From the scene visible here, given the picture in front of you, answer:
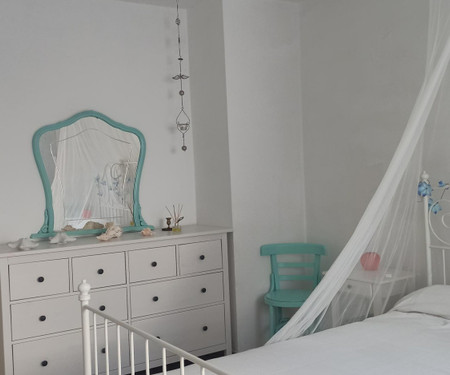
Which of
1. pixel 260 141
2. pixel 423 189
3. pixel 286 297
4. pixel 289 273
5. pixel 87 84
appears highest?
pixel 87 84

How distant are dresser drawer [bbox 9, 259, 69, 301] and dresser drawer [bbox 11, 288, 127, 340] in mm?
60

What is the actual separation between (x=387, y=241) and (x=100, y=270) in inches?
71.4

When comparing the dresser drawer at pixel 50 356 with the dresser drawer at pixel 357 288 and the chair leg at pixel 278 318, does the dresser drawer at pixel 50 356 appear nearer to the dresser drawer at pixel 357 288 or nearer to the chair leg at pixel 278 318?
the chair leg at pixel 278 318

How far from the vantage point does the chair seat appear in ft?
12.8

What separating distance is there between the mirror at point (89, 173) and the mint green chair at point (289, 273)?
109cm

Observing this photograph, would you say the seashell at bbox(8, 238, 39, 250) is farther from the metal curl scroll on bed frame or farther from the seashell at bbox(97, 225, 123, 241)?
the metal curl scroll on bed frame

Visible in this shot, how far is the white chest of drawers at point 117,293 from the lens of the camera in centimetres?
335

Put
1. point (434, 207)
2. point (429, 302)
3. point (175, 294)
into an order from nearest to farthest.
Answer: point (429, 302) → point (434, 207) → point (175, 294)

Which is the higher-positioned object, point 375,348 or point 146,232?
point 146,232

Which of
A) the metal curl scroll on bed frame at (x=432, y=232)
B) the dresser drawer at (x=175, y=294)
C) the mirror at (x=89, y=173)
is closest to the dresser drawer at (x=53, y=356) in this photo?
the dresser drawer at (x=175, y=294)

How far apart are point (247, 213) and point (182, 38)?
1543 mm

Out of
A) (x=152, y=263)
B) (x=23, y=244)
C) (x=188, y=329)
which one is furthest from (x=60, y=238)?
(x=188, y=329)

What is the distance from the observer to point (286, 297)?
4020 millimetres

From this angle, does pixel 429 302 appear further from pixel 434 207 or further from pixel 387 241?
pixel 434 207
